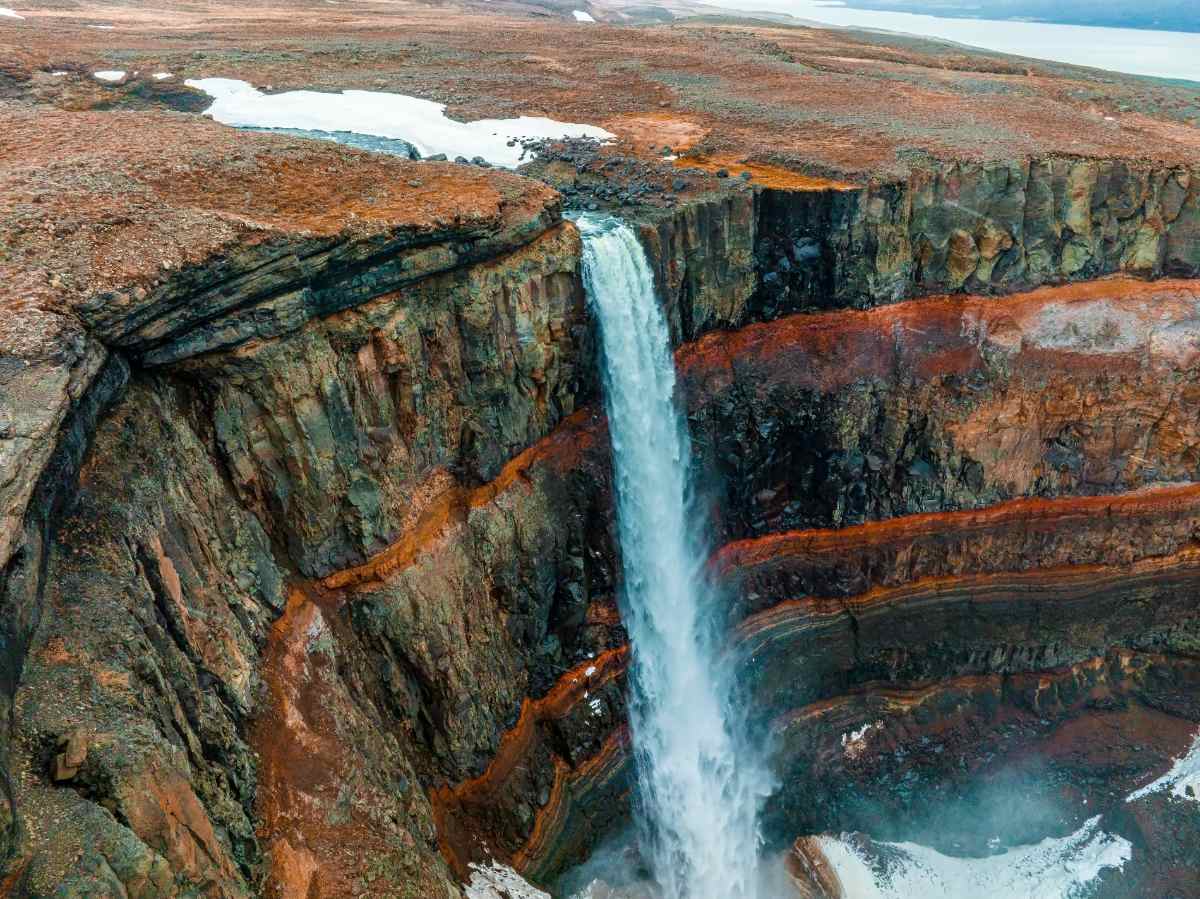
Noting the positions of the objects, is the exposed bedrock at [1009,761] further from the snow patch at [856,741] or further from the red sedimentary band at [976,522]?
the red sedimentary band at [976,522]

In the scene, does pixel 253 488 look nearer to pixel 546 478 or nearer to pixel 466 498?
pixel 466 498

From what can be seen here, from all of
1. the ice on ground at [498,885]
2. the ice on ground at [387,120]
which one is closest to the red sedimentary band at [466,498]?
the ice on ground at [498,885]

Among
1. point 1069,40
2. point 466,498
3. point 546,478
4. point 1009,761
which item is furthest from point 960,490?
point 1069,40

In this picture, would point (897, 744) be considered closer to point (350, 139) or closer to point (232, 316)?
point (232, 316)

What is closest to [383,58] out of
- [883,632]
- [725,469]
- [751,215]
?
[751,215]

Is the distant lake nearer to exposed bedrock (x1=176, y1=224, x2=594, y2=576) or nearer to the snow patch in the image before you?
the snow patch

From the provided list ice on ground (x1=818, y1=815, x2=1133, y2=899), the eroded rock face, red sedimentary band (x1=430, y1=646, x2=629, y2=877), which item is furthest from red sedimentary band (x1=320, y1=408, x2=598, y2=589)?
ice on ground (x1=818, y1=815, x2=1133, y2=899)
